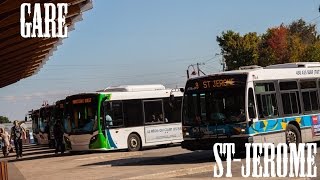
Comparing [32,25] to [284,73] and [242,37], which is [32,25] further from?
[242,37]

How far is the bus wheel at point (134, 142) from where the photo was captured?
25188 millimetres

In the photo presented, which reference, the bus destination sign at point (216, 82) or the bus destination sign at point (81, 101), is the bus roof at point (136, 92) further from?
the bus destination sign at point (216, 82)

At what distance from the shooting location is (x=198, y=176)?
1329cm

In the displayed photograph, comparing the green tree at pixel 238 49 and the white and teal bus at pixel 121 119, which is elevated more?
the green tree at pixel 238 49

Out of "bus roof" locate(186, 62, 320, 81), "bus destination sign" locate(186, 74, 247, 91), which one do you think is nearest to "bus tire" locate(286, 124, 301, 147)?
"bus roof" locate(186, 62, 320, 81)

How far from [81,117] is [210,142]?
31.0ft

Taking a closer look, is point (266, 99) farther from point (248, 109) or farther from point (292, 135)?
point (292, 135)

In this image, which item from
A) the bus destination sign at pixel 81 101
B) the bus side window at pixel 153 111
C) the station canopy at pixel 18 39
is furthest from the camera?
the bus side window at pixel 153 111

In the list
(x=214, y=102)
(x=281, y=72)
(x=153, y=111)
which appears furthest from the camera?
(x=153, y=111)

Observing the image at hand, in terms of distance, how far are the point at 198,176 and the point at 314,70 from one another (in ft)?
29.0

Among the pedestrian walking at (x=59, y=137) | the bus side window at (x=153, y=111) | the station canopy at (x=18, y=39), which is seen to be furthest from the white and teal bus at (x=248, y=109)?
the pedestrian walking at (x=59, y=137)

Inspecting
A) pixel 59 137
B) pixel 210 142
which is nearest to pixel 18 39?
pixel 210 142

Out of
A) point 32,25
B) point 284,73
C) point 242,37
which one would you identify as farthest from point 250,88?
point 242,37

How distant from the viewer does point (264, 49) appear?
74.9 meters
